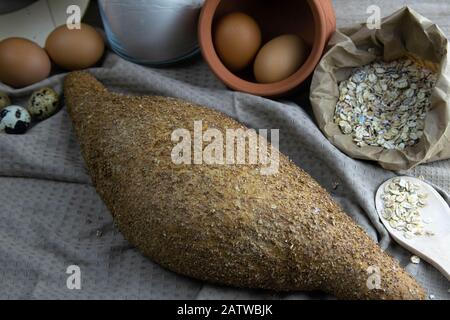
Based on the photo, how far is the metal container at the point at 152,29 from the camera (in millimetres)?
1457

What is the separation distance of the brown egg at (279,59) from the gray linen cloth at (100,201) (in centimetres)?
8

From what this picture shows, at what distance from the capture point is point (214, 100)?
146cm

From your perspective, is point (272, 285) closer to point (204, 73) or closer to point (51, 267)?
point (51, 267)

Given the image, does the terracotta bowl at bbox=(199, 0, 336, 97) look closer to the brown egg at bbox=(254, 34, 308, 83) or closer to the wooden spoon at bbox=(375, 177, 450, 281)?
the brown egg at bbox=(254, 34, 308, 83)

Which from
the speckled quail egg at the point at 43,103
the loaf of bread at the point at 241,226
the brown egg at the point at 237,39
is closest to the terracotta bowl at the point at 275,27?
the brown egg at the point at 237,39

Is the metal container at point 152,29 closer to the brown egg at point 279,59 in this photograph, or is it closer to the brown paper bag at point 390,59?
the brown egg at point 279,59

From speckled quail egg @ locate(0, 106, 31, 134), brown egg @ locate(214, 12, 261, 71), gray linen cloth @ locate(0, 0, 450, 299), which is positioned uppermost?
brown egg @ locate(214, 12, 261, 71)

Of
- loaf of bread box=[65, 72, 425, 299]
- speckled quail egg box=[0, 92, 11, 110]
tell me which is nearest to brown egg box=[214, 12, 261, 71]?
loaf of bread box=[65, 72, 425, 299]

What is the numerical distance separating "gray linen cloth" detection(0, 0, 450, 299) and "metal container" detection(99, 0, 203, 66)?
4cm

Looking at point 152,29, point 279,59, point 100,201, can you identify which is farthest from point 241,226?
point 152,29

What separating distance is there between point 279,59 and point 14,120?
0.67 meters

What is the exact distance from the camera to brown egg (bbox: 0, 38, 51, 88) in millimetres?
1479
